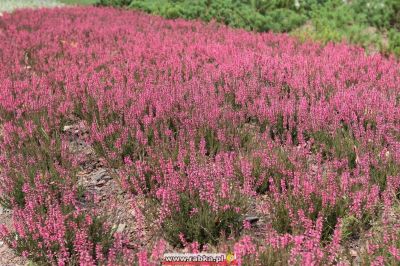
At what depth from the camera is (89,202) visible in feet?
13.2

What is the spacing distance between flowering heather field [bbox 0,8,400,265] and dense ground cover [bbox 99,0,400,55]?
8.67 feet

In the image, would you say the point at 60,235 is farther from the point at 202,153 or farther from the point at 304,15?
the point at 304,15

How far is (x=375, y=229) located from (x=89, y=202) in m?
2.29

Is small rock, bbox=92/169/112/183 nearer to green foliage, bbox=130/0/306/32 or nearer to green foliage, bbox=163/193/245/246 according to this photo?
green foliage, bbox=163/193/245/246

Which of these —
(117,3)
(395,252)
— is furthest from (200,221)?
(117,3)

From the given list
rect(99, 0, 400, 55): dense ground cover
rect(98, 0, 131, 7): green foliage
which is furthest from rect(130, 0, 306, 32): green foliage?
rect(98, 0, 131, 7): green foliage

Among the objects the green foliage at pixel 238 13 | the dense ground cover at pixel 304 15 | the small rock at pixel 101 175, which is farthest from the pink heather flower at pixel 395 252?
the green foliage at pixel 238 13

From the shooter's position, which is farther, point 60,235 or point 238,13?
point 238,13

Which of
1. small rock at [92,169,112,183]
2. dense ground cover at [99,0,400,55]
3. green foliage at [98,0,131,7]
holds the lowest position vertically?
small rock at [92,169,112,183]

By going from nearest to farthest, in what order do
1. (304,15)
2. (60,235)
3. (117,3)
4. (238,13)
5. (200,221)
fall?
(60,235)
(200,221)
(238,13)
(304,15)
(117,3)

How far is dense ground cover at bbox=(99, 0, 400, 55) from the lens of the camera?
10.6 meters

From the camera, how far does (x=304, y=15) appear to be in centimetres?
1174

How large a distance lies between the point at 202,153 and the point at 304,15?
8661mm

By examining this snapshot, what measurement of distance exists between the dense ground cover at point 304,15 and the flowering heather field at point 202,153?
104 inches
